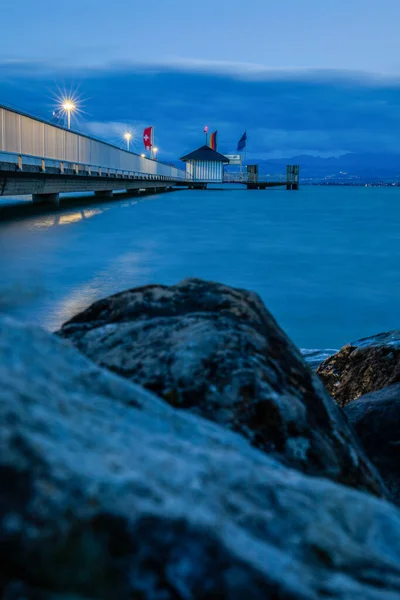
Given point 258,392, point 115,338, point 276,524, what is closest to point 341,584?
point 276,524

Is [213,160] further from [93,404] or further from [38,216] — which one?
[93,404]

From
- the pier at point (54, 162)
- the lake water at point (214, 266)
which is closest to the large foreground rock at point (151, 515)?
the lake water at point (214, 266)

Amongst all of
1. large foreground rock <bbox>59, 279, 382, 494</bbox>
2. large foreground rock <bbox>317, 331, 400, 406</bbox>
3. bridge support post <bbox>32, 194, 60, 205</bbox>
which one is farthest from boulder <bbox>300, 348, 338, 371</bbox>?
bridge support post <bbox>32, 194, 60, 205</bbox>

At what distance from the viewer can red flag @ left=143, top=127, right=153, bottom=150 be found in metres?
89.6

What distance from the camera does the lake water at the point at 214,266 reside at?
33.5ft

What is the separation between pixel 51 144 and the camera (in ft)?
81.7

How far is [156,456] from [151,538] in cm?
24

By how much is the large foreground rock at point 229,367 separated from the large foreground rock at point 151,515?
441 mm

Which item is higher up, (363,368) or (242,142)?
(242,142)

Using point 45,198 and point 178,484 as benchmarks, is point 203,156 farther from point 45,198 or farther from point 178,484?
point 178,484

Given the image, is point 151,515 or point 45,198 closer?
point 151,515

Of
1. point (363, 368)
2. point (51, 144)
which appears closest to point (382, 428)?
point (363, 368)

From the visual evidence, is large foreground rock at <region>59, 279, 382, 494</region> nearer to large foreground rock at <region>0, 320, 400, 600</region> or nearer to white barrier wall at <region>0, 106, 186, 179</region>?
large foreground rock at <region>0, 320, 400, 600</region>

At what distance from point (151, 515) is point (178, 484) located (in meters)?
0.13
